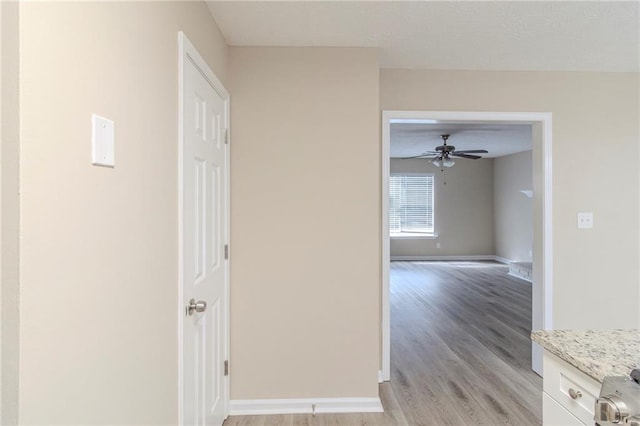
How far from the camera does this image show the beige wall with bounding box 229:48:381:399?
2.31 metres

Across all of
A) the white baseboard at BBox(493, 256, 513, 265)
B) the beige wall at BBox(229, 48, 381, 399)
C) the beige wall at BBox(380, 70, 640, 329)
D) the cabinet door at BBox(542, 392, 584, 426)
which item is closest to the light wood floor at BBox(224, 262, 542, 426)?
the beige wall at BBox(229, 48, 381, 399)

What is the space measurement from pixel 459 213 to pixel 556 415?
840 cm

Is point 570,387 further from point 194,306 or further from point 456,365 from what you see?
point 456,365

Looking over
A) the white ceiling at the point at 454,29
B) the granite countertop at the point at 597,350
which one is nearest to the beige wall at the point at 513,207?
the white ceiling at the point at 454,29

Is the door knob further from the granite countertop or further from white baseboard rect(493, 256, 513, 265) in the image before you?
white baseboard rect(493, 256, 513, 265)

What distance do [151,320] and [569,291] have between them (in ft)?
9.92

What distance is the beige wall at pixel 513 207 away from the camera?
297 inches

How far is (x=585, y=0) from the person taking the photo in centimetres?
179

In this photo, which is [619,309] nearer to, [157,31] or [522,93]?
[522,93]

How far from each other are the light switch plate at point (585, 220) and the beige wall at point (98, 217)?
300 centimetres

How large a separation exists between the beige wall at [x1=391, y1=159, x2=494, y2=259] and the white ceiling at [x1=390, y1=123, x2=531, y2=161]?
3.73ft

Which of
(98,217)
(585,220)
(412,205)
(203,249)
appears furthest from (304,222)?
(412,205)

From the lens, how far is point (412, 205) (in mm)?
9008

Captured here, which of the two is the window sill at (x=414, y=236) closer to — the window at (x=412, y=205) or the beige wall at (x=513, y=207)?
the window at (x=412, y=205)
